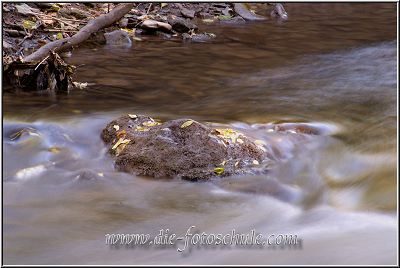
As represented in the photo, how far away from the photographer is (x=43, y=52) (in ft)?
25.4

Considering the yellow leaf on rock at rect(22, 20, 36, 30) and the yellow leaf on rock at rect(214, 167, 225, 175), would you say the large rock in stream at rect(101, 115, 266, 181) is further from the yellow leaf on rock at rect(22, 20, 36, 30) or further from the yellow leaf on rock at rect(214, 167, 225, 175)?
the yellow leaf on rock at rect(22, 20, 36, 30)

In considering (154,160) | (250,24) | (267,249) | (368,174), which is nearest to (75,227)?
(154,160)

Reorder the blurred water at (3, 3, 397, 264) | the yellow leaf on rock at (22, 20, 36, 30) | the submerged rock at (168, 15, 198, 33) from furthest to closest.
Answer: the submerged rock at (168, 15, 198, 33) < the yellow leaf on rock at (22, 20, 36, 30) < the blurred water at (3, 3, 397, 264)

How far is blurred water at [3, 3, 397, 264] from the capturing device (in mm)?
3293

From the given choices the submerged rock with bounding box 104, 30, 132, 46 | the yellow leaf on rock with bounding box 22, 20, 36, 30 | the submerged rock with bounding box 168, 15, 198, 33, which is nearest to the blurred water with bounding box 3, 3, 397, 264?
the submerged rock with bounding box 104, 30, 132, 46

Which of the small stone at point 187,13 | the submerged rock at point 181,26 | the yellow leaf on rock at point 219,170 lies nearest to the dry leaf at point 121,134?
the yellow leaf on rock at point 219,170

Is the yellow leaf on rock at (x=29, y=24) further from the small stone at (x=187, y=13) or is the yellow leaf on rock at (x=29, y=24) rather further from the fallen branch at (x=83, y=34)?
the small stone at (x=187, y=13)

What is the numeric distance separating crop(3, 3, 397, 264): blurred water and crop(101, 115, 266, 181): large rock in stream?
11cm

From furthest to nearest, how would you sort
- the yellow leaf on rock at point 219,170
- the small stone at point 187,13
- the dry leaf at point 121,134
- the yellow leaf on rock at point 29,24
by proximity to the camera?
the small stone at point 187,13 < the yellow leaf on rock at point 29,24 < the dry leaf at point 121,134 < the yellow leaf on rock at point 219,170

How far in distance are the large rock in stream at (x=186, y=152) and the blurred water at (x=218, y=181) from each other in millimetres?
110

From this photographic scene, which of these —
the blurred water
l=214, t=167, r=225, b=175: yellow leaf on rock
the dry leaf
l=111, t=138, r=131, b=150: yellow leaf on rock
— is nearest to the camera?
the blurred water

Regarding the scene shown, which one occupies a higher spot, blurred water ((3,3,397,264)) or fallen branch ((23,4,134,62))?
fallen branch ((23,4,134,62))

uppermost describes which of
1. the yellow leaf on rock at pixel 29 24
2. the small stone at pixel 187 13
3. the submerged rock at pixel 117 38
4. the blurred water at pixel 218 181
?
the small stone at pixel 187 13

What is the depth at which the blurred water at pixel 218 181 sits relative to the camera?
10.8ft
